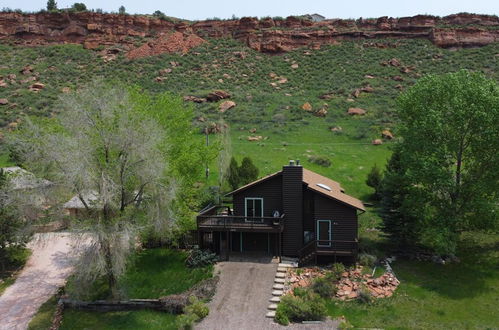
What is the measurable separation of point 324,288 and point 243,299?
3.69 m

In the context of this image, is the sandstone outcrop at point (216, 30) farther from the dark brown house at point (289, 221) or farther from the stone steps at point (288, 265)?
the stone steps at point (288, 265)

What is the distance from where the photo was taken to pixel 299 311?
16.8m

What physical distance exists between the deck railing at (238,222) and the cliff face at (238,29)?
57373 mm

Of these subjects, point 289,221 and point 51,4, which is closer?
point 289,221

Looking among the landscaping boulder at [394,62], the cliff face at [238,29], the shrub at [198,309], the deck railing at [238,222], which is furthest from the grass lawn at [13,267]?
the landscaping boulder at [394,62]

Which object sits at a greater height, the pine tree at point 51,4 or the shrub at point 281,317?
the pine tree at point 51,4

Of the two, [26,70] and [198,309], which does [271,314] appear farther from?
[26,70]

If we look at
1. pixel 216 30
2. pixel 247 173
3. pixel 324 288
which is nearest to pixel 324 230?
pixel 324 288

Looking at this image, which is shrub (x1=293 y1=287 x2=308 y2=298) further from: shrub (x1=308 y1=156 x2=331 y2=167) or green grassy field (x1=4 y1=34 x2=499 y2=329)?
shrub (x1=308 y1=156 x2=331 y2=167)

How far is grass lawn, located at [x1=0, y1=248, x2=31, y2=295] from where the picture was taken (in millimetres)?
21594

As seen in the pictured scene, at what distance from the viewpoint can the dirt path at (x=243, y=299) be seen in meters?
16.4

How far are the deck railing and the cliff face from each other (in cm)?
5737

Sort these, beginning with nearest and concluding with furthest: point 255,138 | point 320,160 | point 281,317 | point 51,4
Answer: point 281,317, point 320,160, point 255,138, point 51,4

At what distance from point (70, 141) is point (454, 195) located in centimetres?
1902
